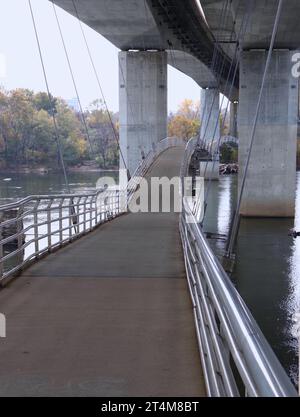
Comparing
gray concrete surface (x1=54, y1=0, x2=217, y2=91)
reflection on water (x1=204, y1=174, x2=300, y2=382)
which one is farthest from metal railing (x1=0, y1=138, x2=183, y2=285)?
gray concrete surface (x1=54, y1=0, x2=217, y2=91)

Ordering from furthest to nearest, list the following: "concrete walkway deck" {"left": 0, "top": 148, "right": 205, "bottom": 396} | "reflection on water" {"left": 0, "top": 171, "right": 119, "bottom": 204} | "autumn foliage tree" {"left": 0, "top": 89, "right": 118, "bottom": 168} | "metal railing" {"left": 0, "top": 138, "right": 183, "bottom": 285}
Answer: "reflection on water" {"left": 0, "top": 171, "right": 119, "bottom": 204}
"autumn foliage tree" {"left": 0, "top": 89, "right": 118, "bottom": 168}
"metal railing" {"left": 0, "top": 138, "right": 183, "bottom": 285}
"concrete walkway deck" {"left": 0, "top": 148, "right": 205, "bottom": 396}

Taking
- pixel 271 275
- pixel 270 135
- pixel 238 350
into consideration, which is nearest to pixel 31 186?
pixel 270 135

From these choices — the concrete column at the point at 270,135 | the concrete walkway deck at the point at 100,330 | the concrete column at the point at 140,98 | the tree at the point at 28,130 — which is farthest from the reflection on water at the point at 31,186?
the concrete walkway deck at the point at 100,330

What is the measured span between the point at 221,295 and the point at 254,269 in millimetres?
18734

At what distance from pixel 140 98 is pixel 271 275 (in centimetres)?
1806

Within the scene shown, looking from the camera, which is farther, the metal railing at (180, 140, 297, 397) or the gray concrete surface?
the gray concrete surface

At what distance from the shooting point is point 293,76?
33.6m

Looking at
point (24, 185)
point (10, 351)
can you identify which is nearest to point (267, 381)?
point (10, 351)

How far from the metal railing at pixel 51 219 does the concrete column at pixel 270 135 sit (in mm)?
5529

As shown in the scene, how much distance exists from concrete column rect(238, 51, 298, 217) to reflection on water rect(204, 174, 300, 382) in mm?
1149

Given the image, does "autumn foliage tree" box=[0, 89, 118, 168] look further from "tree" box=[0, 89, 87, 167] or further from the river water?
the river water

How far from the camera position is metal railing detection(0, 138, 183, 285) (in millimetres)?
7613

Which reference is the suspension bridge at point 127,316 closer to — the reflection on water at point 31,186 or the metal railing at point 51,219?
the metal railing at point 51,219

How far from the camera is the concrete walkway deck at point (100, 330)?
372 centimetres
